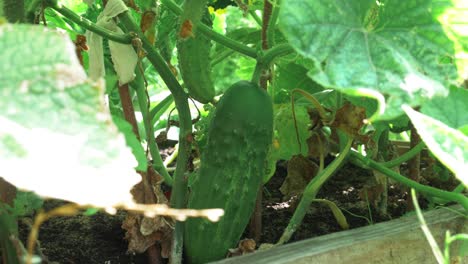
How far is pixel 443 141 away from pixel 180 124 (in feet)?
1.62

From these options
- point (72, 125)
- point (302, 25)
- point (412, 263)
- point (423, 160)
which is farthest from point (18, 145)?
point (423, 160)

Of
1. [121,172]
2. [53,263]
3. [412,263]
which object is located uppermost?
[121,172]

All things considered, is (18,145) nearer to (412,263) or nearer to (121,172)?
(121,172)

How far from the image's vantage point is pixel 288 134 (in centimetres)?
121

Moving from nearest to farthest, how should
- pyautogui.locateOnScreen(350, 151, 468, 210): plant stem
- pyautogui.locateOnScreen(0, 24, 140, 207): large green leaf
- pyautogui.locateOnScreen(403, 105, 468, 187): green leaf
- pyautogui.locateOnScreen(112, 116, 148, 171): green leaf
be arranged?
pyautogui.locateOnScreen(0, 24, 140, 207): large green leaf, pyautogui.locateOnScreen(403, 105, 468, 187): green leaf, pyautogui.locateOnScreen(112, 116, 148, 171): green leaf, pyautogui.locateOnScreen(350, 151, 468, 210): plant stem

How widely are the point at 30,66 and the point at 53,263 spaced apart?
52 centimetres

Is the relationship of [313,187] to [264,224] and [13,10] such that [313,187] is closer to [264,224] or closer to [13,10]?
[264,224]

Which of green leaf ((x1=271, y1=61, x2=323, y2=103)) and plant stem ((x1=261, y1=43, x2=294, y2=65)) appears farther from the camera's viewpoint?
green leaf ((x1=271, y1=61, x2=323, y2=103))

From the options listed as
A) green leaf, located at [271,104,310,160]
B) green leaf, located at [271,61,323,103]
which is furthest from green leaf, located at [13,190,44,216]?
green leaf, located at [271,61,323,103]

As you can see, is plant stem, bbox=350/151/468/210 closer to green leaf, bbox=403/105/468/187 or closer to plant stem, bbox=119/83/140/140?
green leaf, bbox=403/105/468/187

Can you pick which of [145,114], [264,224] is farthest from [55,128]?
[264,224]

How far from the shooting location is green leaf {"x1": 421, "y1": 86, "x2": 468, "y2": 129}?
2.82ft

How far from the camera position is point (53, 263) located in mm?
918

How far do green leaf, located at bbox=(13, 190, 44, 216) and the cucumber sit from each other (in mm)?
263
